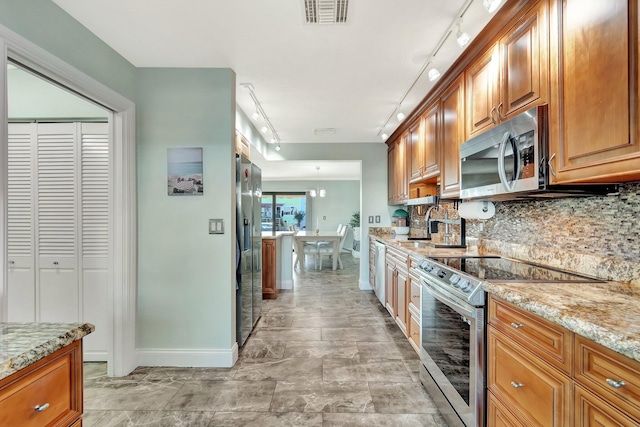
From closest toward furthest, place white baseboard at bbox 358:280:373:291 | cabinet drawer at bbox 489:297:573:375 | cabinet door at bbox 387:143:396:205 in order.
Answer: cabinet drawer at bbox 489:297:573:375 < cabinet door at bbox 387:143:396:205 < white baseboard at bbox 358:280:373:291

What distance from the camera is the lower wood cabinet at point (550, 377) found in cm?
79

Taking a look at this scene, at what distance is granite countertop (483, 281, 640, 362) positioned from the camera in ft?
2.54

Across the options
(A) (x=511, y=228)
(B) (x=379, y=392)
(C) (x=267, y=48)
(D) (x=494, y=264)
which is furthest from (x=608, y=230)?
(C) (x=267, y=48)

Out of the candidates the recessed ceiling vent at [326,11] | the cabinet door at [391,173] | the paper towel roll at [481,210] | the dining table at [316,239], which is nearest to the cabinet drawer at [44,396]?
the recessed ceiling vent at [326,11]

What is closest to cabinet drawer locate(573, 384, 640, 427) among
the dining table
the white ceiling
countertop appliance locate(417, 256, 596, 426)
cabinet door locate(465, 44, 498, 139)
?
countertop appliance locate(417, 256, 596, 426)

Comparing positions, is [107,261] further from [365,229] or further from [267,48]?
[365,229]

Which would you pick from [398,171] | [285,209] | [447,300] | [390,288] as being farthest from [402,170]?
[285,209]

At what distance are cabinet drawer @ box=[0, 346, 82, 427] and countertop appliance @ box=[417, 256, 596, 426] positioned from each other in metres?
1.64

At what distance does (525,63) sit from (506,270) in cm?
113

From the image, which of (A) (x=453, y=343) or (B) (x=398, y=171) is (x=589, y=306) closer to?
(A) (x=453, y=343)

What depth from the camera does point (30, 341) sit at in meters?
0.87

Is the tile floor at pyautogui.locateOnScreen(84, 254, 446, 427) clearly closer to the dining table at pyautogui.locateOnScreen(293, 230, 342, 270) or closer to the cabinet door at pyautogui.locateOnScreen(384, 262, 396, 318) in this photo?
the cabinet door at pyautogui.locateOnScreen(384, 262, 396, 318)

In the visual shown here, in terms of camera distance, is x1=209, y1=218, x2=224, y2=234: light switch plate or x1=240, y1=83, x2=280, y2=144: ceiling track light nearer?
x1=209, y1=218, x2=224, y2=234: light switch plate

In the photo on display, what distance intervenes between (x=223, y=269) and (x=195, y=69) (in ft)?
5.54
